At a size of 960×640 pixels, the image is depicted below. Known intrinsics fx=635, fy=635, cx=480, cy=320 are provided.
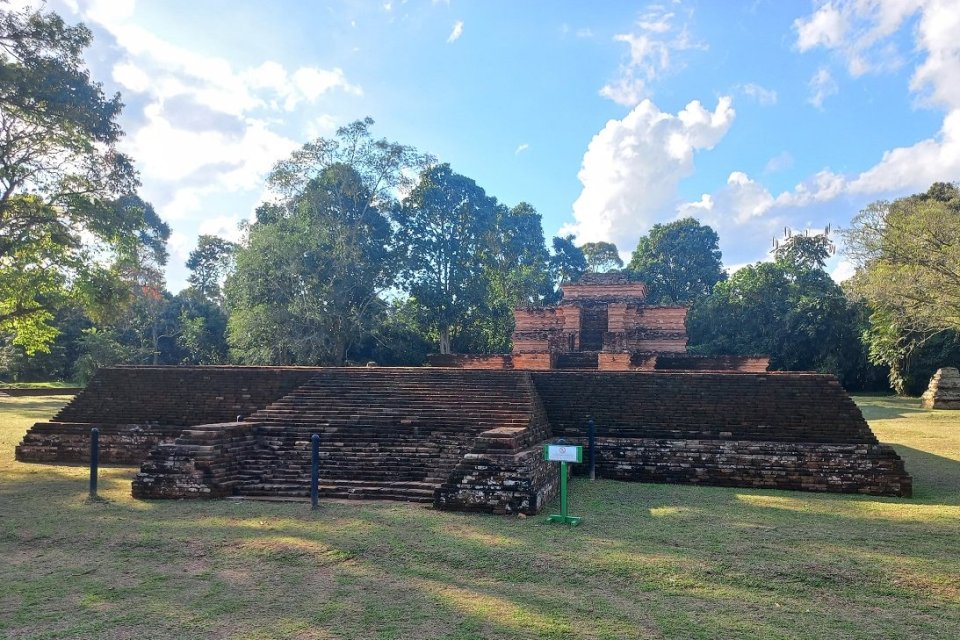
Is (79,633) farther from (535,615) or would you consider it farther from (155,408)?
(155,408)

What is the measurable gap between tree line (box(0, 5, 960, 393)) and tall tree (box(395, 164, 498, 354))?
0.08 meters

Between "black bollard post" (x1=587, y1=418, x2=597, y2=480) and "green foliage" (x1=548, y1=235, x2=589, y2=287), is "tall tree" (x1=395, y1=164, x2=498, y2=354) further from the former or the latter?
"black bollard post" (x1=587, y1=418, x2=597, y2=480)

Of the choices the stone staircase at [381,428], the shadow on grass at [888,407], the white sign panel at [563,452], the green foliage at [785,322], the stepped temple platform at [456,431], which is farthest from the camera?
the green foliage at [785,322]

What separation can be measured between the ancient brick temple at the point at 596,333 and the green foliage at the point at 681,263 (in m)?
15.8

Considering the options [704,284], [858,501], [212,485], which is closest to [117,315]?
[212,485]

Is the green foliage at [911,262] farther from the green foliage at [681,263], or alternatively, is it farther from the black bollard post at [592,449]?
the green foliage at [681,263]

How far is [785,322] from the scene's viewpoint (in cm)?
2980

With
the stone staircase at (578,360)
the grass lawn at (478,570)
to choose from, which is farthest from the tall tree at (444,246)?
the grass lawn at (478,570)

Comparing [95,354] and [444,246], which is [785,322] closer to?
[444,246]

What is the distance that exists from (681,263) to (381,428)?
112 ft

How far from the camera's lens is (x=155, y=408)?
36.6ft

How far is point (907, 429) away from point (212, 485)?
16364 mm

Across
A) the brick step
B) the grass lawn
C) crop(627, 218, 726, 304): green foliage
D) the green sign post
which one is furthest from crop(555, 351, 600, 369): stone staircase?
crop(627, 218, 726, 304): green foliage

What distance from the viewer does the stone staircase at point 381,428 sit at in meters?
8.13
